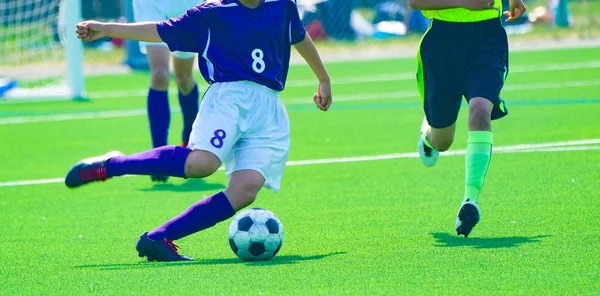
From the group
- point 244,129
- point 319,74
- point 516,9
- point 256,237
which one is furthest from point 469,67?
point 256,237

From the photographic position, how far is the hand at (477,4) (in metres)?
6.70

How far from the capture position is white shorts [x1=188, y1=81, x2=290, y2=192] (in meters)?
6.14

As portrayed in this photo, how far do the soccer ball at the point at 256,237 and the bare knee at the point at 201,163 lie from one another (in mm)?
315

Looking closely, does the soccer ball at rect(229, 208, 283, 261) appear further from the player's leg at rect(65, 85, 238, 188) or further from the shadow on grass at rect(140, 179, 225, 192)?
the shadow on grass at rect(140, 179, 225, 192)

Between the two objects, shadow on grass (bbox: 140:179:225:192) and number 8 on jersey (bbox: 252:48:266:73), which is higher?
number 8 on jersey (bbox: 252:48:266:73)

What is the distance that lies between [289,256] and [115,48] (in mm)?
18544

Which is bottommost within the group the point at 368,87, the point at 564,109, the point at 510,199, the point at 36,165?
the point at 368,87

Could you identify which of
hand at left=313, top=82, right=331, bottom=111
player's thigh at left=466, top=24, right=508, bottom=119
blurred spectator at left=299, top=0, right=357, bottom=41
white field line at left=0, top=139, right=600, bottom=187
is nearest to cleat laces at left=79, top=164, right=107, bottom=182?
hand at left=313, top=82, right=331, bottom=111

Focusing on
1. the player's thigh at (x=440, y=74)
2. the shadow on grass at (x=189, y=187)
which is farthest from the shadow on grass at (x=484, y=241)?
the shadow on grass at (x=189, y=187)

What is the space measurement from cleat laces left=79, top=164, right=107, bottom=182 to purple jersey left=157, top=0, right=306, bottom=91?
76cm

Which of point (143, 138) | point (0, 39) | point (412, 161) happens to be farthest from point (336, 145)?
point (0, 39)

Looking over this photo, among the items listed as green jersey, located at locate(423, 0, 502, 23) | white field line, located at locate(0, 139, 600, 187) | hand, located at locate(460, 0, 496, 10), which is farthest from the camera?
white field line, located at locate(0, 139, 600, 187)

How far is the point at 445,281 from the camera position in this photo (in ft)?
17.0

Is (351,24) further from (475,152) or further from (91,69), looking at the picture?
(475,152)
